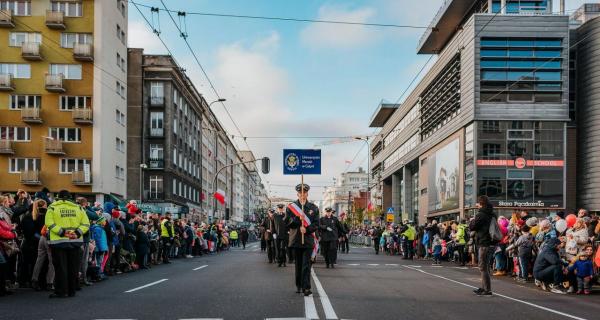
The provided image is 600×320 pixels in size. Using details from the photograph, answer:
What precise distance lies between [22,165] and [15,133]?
2425mm

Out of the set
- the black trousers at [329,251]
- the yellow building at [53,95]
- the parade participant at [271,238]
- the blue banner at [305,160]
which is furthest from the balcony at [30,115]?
the black trousers at [329,251]

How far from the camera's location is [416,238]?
113 ft

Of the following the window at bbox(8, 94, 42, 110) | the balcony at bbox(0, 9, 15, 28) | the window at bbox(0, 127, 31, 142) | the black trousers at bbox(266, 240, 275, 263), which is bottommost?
the black trousers at bbox(266, 240, 275, 263)

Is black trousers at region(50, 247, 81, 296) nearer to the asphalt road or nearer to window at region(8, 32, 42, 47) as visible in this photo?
the asphalt road

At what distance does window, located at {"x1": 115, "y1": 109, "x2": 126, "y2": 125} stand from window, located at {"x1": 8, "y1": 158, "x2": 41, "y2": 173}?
7646 mm

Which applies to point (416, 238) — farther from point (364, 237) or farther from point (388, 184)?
point (388, 184)

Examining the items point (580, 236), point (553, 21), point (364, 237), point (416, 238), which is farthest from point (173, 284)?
point (364, 237)

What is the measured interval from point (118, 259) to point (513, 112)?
126 ft

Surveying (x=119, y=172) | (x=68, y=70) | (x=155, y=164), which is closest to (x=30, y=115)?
(x=68, y=70)

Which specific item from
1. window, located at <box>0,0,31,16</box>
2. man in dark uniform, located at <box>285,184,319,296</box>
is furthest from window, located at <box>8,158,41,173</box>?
man in dark uniform, located at <box>285,184,319,296</box>

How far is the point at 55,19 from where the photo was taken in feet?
159

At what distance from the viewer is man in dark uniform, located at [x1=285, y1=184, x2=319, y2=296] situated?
11.3m

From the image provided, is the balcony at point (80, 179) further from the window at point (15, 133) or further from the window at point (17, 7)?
the window at point (17, 7)

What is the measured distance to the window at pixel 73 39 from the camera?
4925 centimetres
